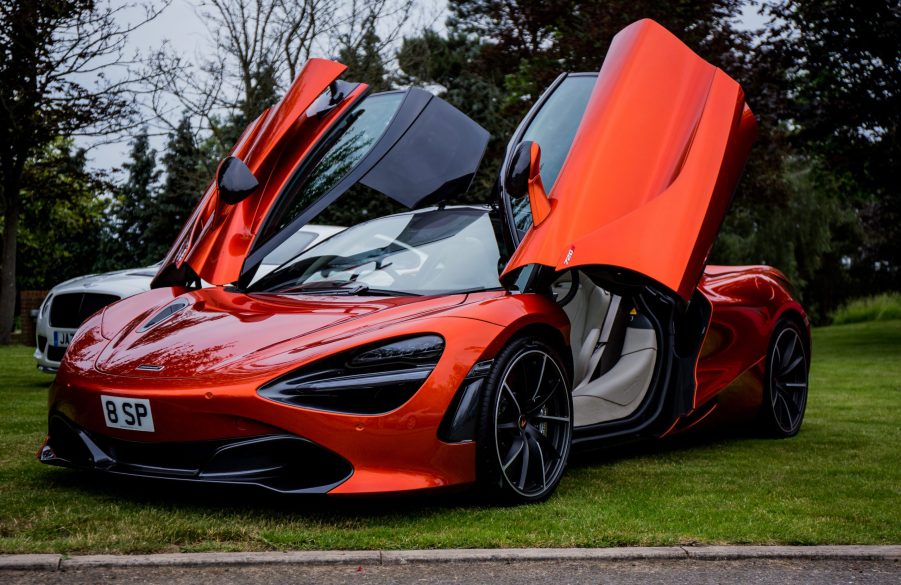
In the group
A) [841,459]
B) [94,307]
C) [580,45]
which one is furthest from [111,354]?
[580,45]

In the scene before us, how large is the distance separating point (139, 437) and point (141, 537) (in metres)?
0.46

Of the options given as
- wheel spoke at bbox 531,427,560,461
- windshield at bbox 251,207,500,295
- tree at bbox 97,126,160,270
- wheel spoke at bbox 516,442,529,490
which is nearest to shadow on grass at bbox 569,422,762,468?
wheel spoke at bbox 531,427,560,461

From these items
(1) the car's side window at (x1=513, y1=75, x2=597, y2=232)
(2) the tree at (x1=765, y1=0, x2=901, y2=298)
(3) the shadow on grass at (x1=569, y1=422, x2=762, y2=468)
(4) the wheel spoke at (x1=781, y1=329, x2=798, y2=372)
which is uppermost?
(2) the tree at (x1=765, y1=0, x2=901, y2=298)

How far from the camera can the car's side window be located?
4512mm

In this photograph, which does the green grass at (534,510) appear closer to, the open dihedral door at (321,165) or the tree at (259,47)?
the open dihedral door at (321,165)

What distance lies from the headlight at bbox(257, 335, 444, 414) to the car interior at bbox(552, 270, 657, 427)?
1.29m

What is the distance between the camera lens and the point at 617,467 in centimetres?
502

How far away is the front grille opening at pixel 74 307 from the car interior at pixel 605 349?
4553 mm

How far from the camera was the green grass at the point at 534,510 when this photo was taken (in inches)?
132

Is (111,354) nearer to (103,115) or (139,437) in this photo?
(139,437)

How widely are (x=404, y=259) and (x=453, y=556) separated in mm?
1815

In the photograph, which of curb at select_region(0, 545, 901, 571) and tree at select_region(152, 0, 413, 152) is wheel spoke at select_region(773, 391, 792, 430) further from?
tree at select_region(152, 0, 413, 152)

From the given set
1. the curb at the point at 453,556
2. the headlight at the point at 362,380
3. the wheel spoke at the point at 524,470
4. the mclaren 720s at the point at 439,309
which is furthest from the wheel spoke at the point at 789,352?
the headlight at the point at 362,380

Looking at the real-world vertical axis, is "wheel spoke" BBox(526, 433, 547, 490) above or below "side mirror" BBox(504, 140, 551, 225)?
below
